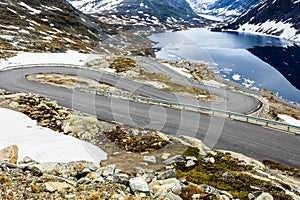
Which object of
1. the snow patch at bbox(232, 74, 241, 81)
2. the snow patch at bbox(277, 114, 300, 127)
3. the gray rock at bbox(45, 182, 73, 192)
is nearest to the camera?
the gray rock at bbox(45, 182, 73, 192)

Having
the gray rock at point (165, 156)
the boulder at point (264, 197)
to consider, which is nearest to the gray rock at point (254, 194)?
the boulder at point (264, 197)

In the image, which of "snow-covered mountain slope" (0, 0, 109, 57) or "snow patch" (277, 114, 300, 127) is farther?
"snow-covered mountain slope" (0, 0, 109, 57)

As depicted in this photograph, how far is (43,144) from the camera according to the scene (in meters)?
19.1

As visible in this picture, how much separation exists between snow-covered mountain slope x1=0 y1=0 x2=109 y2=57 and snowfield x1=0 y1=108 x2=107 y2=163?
47.2 meters

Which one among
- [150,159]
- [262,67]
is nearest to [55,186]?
[150,159]

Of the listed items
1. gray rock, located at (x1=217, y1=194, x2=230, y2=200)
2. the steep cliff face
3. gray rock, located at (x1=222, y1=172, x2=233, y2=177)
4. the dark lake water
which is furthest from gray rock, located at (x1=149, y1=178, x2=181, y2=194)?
the steep cliff face

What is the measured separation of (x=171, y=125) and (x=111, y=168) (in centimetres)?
1343

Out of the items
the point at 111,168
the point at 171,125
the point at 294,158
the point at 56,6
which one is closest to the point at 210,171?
the point at 111,168

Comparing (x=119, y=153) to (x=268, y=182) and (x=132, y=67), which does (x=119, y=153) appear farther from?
(x=132, y=67)

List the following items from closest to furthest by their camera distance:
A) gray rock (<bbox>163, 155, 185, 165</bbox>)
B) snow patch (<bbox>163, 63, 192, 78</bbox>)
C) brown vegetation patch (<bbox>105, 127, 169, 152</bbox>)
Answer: gray rock (<bbox>163, 155, 185, 165</bbox>) → brown vegetation patch (<bbox>105, 127, 169, 152</bbox>) → snow patch (<bbox>163, 63, 192, 78</bbox>)

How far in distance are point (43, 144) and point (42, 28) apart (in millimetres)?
106930

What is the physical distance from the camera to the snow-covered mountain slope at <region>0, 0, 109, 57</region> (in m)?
83.9

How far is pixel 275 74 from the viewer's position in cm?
9362

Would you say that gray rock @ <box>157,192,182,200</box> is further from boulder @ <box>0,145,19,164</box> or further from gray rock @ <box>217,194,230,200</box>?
boulder @ <box>0,145,19,164</box>
